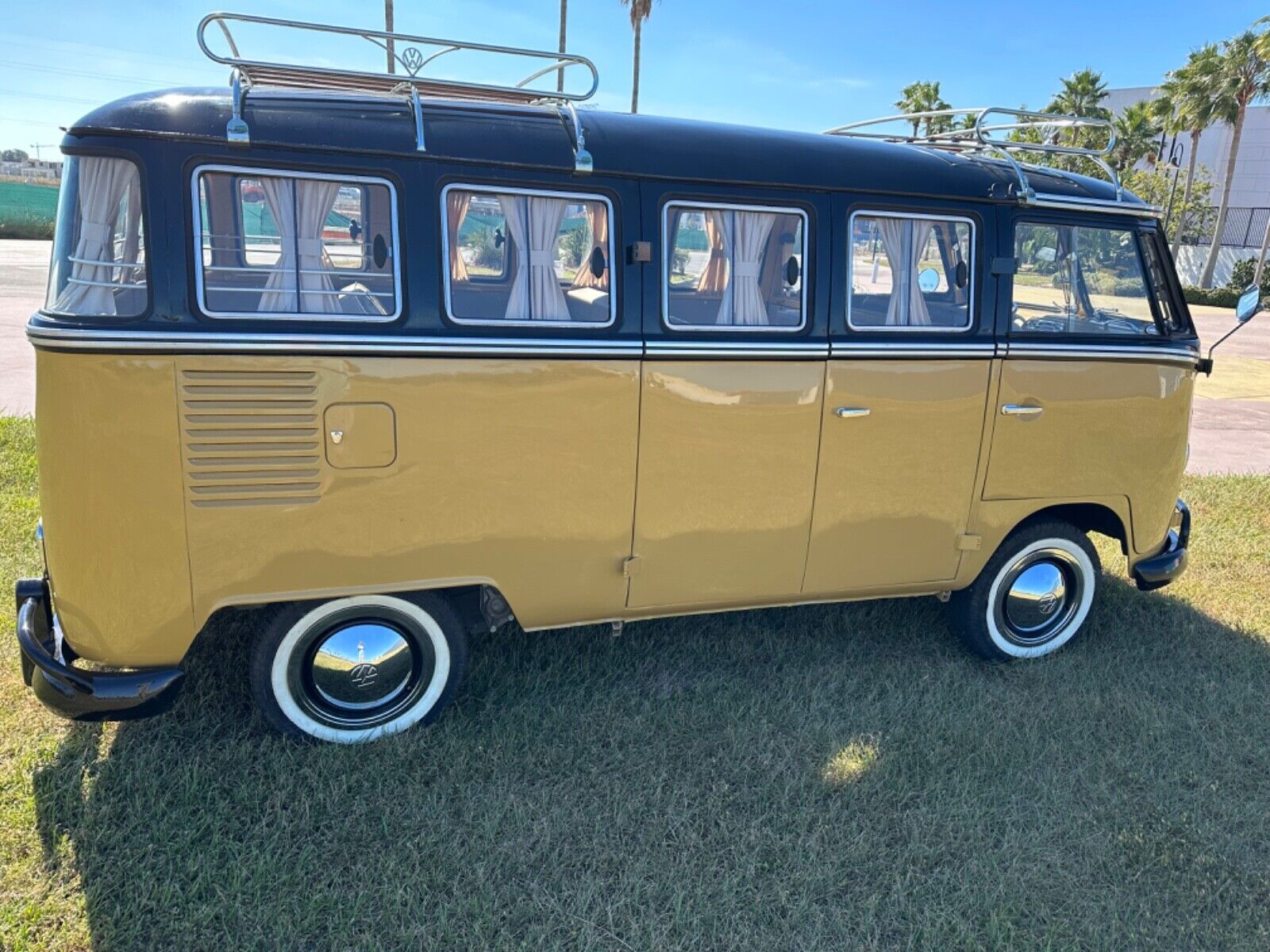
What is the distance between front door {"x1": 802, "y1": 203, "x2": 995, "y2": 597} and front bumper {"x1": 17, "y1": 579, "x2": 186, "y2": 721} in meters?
2.73

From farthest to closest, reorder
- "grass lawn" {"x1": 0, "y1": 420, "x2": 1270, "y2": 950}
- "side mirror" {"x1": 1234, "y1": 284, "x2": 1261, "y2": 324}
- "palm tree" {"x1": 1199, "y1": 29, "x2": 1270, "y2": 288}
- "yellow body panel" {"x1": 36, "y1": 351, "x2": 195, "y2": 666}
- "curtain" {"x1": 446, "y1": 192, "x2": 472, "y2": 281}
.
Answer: "palm tree" {"x1": 1199, "y1": 29, "x2": 1270, "y2": 288} < "side mirror" {"x1": 1234, "y1": 284, "x2": 1261, "y2": 324} < "curtain" {"x1": 446, "y1": 192, "x2": 472, "y2": 281} < "yellow body panel" {"x1": 36, "y1": 351, "x2": 195, "y2": 666} < "grass lawn" {"x1": 0, "y1": 420, "x2": 1270, "y2": 950}

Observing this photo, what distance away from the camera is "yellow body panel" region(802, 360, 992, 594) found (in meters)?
4.09

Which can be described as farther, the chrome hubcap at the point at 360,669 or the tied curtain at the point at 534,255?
the chrome hubcap at the point at 360,669

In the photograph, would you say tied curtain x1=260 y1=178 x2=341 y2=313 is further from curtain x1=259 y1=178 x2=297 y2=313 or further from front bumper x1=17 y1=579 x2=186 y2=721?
front bumper x1=17 y1=579 x2=186 y2=721

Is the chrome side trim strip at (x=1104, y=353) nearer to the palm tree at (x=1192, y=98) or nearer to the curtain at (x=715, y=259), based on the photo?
the curtain at (x=715, y=259)

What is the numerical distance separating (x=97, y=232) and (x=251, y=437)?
0.87 metres

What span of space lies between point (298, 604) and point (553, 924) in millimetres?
1541

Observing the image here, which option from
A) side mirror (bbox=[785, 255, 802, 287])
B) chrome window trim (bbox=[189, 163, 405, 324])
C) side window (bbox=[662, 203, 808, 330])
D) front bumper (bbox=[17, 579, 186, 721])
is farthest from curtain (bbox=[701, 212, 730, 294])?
front bumper (bbox=[17, 579, 186, 721])

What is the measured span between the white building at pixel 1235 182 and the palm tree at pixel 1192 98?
236cm

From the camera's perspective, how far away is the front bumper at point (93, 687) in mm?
3201

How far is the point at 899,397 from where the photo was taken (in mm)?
4141

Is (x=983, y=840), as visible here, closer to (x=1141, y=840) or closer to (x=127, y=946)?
(x=1141, y=840)

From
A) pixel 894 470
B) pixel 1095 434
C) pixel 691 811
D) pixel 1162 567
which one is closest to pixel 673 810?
pixel 691 811

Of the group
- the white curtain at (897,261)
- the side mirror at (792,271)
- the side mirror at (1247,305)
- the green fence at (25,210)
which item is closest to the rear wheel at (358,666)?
the side mirror at (792,271)
